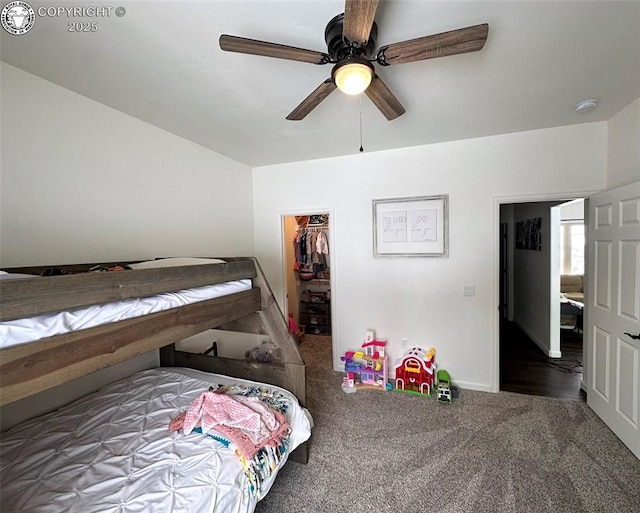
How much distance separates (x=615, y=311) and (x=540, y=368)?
1.48m

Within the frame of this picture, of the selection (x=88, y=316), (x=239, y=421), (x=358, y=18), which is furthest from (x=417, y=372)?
(x=358, y=18)

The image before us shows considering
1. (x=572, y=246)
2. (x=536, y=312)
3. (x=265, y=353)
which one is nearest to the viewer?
(x=265, y=353)

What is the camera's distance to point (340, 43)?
1.23 meters

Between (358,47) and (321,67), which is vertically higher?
(321,67)

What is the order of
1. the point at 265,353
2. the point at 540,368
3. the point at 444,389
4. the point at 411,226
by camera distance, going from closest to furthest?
the point at 444,389 < the point at 411,226 < the point at 265,353 < the point at 540,368

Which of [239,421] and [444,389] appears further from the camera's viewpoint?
[444,389]

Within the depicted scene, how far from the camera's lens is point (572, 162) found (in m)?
2.49

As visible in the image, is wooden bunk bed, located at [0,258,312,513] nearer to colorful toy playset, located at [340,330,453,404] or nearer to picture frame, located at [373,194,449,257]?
colorful toy playset, located at [340,330,453,404]

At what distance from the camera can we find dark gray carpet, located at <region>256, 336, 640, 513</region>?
160 cm

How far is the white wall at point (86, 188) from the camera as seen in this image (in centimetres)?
156

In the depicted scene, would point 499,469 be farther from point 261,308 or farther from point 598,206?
point 598,206

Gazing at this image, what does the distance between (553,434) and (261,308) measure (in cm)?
249

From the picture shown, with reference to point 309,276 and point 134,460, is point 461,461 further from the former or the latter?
point 309,276

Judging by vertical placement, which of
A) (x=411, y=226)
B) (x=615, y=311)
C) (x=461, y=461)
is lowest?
(x=461, y=461)
